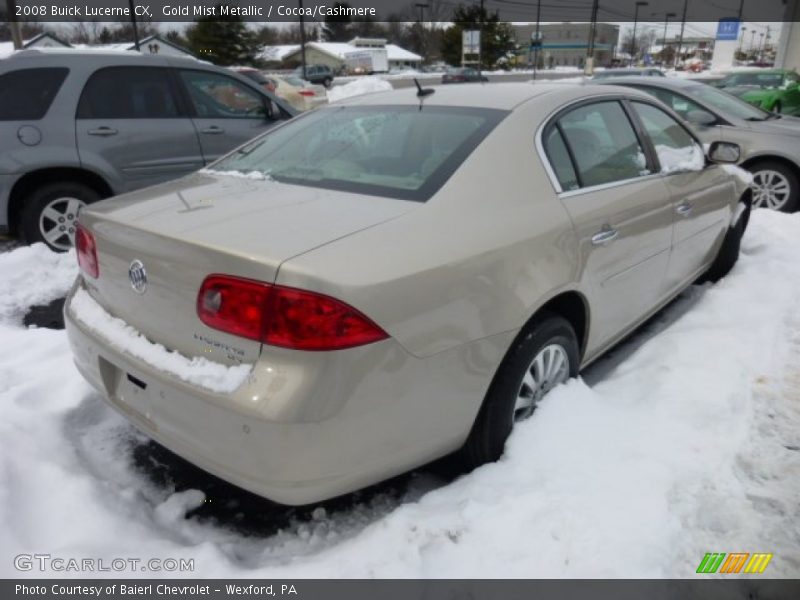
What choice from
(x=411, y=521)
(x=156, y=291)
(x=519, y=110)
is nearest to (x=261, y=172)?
(x=156, y=291)

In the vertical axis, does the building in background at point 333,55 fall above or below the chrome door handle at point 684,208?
above

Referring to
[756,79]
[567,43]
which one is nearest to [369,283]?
[756,79]

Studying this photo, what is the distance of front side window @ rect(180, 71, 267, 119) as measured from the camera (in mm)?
5898

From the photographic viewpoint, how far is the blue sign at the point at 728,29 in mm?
47406

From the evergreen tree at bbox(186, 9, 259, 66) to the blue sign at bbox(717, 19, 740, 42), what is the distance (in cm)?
3780

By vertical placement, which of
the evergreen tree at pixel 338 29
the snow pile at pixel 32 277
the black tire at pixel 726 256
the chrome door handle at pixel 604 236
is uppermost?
the evergreen tree at pixel 338 29

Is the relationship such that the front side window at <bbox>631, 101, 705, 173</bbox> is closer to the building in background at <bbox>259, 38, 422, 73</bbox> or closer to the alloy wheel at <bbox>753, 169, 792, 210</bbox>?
the alloy wheel at <bbox>753, 169, 792, 210</bbox>

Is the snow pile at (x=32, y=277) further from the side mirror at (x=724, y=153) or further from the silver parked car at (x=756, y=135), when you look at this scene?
the silver parked car at (x=756, y=135)

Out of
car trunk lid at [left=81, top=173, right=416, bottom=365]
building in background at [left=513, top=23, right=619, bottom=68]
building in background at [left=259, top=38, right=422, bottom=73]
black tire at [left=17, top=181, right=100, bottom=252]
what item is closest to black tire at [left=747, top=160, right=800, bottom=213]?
car trunk lid at [left=81, top=173, right=416, bottom=365]

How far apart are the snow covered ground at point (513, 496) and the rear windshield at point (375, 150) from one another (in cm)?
110

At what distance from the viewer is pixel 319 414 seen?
1.76 meters

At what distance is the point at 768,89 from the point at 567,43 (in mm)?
90349

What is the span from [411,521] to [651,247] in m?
1.99

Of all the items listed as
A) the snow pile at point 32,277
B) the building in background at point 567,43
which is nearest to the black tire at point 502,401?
the snow pile at point 32,277
